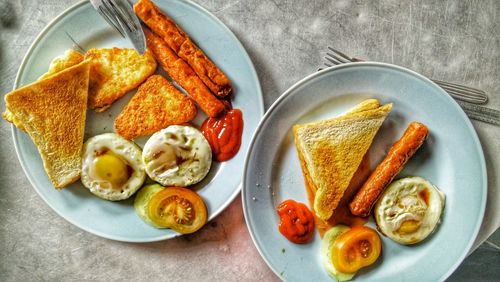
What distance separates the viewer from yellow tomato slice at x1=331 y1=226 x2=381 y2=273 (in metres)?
3.10

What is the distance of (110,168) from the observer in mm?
3215

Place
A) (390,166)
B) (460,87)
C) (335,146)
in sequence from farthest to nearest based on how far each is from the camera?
(460,87) < (335,146) < (390,166)

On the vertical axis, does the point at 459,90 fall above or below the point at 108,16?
below

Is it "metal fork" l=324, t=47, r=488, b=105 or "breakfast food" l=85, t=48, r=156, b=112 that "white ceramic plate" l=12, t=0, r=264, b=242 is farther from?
"metal fork" l=324, t=47, r=488, b=105

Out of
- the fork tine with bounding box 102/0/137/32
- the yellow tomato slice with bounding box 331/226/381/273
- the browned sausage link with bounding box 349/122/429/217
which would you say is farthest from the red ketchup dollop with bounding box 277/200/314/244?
the fork tine with bounding box 102/0/137/32

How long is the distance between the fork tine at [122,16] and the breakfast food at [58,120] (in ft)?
1.20

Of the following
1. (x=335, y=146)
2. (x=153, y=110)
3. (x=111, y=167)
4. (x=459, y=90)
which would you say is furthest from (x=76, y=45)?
(x=459, y=90)

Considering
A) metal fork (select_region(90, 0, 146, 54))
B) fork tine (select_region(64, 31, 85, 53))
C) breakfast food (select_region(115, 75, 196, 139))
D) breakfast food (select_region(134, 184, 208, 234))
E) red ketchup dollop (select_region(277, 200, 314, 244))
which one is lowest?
red ketchup dollop (select_region(277, 200, 314, 244))

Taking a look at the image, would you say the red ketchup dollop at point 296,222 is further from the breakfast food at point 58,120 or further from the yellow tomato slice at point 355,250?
the breakfast food at point 58,120

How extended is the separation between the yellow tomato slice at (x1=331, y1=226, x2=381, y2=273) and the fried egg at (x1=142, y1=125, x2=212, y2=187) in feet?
3.41

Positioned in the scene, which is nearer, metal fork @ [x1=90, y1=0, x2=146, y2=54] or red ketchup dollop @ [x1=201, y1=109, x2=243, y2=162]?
metal fork @ [x1=90, y1=0, x2=146, y2=54]

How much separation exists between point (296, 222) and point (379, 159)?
28.2 inches

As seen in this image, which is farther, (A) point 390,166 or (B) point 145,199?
(B) point 145,199

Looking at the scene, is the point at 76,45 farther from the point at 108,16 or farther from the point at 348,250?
the point at 348,250
